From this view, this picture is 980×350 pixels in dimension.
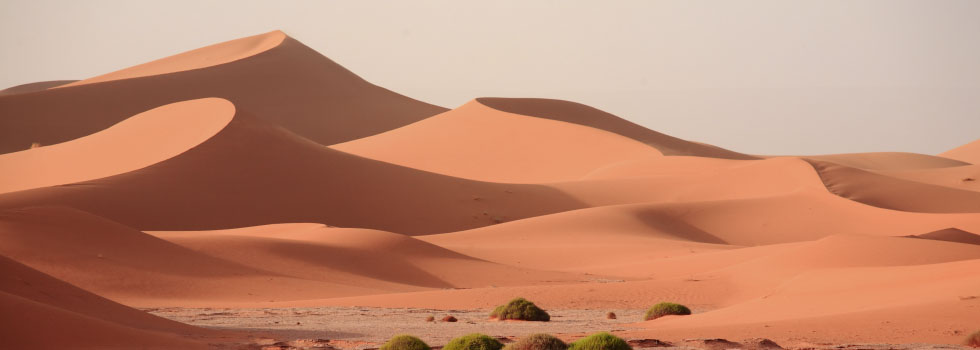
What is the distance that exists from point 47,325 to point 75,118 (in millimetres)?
72244

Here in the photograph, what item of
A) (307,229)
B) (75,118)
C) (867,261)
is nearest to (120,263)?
(307,229)

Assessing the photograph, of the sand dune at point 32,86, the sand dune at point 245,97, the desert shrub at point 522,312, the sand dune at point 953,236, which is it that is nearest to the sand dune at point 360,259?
the desert shrub at point 522,312

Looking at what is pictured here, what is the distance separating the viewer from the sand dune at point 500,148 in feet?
236

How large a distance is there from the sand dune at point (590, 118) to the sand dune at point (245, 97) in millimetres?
14307

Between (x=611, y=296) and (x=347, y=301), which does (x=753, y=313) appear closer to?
(x=611, y=296)

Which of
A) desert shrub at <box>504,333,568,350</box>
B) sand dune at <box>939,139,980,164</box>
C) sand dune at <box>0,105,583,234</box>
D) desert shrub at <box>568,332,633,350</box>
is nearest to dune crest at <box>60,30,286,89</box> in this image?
sand dune at <box>0,105,583,234</box>

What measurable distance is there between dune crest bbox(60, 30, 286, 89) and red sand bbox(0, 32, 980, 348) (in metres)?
8.25

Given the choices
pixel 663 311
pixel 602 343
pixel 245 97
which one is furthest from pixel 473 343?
pixel 245 97

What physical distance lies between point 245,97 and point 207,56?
61.6 feet

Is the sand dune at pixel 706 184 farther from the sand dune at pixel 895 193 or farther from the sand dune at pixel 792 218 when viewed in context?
the sand dune at pixel 792 218

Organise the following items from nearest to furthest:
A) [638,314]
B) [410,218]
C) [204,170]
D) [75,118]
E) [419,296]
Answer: [638,314]
[419,296]
[204,170]
[410,218]
[75,118]

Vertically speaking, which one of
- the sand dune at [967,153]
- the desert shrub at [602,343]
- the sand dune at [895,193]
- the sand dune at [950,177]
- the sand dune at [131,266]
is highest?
the sand dune at [967,153]

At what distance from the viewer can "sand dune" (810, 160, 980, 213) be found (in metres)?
54.6

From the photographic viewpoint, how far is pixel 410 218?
5062cm
